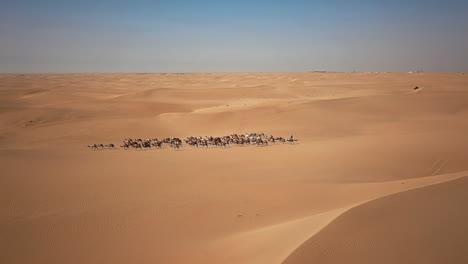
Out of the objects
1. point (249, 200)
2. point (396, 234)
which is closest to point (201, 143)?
point (249, 200)

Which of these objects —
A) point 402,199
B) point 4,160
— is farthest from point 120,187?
point 402,199

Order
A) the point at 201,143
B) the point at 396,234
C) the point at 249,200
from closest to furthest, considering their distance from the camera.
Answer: the point at 396,234 → the point at 249,200 → the point at 201,143

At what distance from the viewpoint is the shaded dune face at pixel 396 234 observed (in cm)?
403

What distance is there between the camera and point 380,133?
14945 millimetres

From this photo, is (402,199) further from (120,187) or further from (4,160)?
(4,160)

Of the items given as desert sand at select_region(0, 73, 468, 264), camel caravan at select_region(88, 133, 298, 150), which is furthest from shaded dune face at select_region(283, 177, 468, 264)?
camel caravan at select_region(88, 133, 298, 150)

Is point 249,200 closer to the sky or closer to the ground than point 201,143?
closer to the ground

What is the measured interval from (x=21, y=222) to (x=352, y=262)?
6536mm

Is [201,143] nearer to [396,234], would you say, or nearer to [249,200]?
[249,200]

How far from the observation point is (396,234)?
4480 millimetres

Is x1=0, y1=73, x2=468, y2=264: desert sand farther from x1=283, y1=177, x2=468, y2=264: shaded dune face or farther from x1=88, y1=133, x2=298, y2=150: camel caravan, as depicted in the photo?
x1=88, y1=133, x2=298, y2=150: camel caravan

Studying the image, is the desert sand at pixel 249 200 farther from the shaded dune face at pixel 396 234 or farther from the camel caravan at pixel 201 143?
the camel caravan at pixel 201 143

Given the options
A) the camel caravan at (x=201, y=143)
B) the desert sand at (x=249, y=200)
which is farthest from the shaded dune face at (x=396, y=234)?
the camel caravan at (x=201, y=143)

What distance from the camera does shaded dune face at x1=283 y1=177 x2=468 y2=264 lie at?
4.03 m
